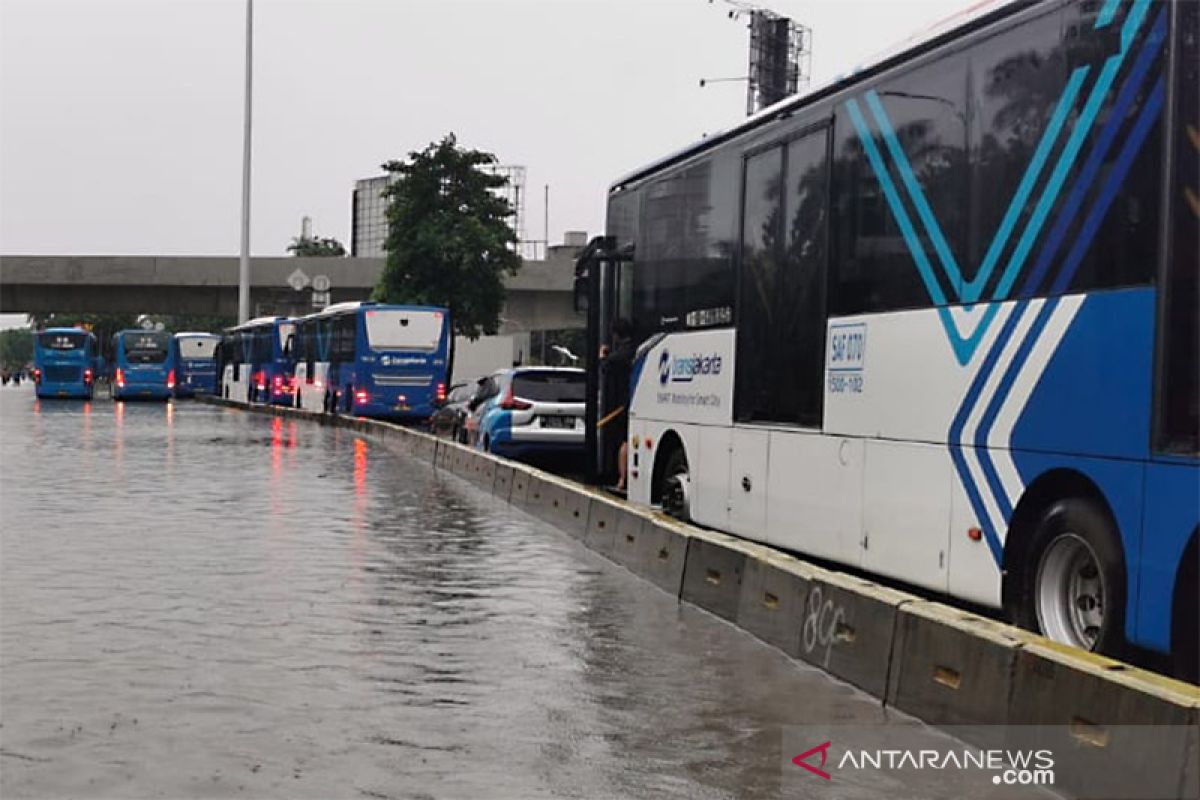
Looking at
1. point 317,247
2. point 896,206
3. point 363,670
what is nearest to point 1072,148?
point 896,206

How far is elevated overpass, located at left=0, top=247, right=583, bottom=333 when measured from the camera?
77.4 metres

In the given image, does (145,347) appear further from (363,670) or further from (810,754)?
(810,754)

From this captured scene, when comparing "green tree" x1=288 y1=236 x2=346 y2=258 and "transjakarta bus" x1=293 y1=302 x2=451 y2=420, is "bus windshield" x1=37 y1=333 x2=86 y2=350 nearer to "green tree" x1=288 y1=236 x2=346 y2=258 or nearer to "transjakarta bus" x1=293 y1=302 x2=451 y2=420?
→ "transjakarta bus" x1=293 y1=302 x2=451 y2=420

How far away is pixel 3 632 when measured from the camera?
9688 millimetres

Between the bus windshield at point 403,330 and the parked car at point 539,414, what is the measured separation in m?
19.0

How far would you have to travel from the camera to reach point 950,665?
7.43 m

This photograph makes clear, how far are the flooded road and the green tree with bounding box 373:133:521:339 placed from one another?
44041mm

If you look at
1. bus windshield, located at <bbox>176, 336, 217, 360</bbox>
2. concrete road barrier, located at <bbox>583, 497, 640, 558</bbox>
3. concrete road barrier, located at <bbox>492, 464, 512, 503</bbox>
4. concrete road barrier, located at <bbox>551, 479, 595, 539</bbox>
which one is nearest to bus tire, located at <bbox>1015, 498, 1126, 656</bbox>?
concrete road barrier, located at <bbox>583, 497, 640, 558</bbox>

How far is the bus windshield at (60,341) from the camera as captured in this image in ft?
215

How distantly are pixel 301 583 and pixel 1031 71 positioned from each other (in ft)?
20.9

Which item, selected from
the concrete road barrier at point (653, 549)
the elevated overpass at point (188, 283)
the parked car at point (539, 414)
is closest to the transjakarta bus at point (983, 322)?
the concrete road barrier at point (653, 549)

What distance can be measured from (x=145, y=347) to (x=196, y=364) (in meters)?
10.5

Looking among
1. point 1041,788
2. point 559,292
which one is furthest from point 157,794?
point 559,292

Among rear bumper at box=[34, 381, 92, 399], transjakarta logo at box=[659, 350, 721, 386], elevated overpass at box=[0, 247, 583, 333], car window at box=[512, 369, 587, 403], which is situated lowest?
rear bumper at box=[34, 381, 92, 399]
